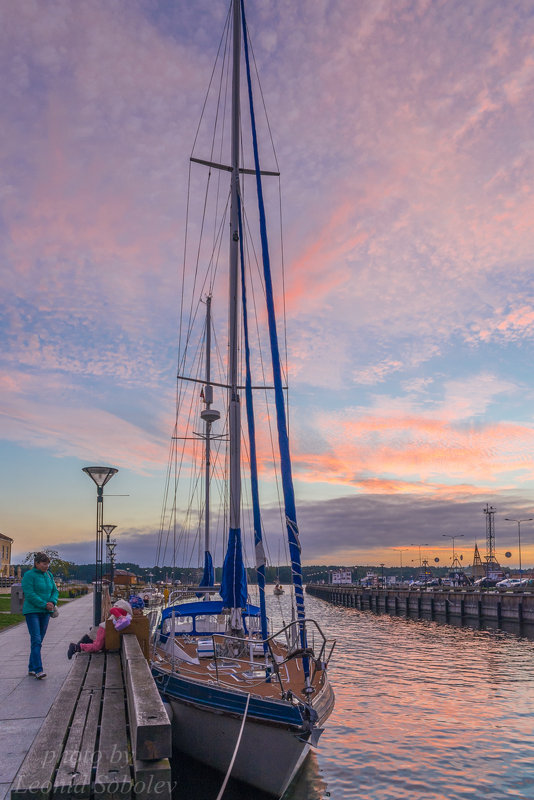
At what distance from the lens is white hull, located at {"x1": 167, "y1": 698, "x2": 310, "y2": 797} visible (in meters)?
11.0

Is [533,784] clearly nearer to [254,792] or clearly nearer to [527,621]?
[254,792]

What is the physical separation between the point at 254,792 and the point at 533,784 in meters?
6.96

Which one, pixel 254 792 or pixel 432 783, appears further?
pixel 432 783

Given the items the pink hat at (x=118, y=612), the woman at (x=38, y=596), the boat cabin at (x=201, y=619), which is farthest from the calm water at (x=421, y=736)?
the woman at (x=38, y=596)

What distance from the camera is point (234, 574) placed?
648 inches

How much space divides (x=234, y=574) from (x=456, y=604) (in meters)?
55.9

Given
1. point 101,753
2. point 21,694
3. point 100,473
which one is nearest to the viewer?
point 101,753

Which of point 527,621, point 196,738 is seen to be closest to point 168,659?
point 196,738

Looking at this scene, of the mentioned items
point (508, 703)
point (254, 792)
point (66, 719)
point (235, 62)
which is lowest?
point (508, 703)

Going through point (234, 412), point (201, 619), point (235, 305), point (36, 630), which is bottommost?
point (201, 619)

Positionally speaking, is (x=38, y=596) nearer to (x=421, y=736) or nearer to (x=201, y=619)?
(x=201, y=619)

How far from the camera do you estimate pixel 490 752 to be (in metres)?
16.3

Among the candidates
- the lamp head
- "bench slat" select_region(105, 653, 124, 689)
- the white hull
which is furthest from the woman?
the lamp head

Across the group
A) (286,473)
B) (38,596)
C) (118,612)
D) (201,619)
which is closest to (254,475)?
(201,619)
